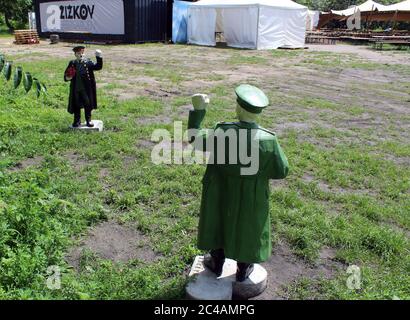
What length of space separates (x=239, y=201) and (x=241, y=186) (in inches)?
4.1

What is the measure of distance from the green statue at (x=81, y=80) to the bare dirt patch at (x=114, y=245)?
10.3ft

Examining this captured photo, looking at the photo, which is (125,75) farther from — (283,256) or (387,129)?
(283,256)

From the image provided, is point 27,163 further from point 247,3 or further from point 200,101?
point 247,3

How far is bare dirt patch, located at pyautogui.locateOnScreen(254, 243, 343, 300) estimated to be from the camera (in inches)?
128

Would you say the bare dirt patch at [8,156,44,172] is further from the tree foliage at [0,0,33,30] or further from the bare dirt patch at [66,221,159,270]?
the tree foliage at [0,0,33,30]

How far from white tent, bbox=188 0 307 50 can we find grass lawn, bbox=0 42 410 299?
12.6 m

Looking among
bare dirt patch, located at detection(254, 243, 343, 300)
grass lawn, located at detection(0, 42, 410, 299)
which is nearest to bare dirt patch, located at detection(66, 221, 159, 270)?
grass lawn, located at detection(0, 42, 410, 299)

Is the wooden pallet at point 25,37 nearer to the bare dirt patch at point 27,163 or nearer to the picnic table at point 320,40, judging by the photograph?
the picnic table at point 320,40

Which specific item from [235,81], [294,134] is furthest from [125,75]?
[294,134]

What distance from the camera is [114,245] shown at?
12.4 ft

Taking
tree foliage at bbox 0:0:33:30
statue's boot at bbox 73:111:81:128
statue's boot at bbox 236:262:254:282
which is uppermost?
tree foliage at bbox 0:0:33:30

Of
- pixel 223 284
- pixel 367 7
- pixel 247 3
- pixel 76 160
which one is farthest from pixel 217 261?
pixel 367 7

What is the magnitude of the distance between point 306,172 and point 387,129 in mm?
3090

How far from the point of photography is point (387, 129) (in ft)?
25.7
